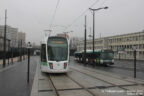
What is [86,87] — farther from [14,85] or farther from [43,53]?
[43,53]

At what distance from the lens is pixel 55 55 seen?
1367cm

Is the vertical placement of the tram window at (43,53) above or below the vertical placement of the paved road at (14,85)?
above

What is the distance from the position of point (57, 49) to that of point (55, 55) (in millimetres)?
590

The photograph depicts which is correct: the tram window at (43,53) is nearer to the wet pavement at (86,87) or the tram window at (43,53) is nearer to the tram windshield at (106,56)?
the wet pavement at (86,87)

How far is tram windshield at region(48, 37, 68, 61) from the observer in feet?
44.7

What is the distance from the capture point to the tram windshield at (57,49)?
13633 mm

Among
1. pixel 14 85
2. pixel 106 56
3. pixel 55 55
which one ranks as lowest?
pixel 14 85

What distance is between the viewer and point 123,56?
66188mm

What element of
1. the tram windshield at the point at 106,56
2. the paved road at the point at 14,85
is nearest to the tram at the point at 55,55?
the paved road at the point at 14,85

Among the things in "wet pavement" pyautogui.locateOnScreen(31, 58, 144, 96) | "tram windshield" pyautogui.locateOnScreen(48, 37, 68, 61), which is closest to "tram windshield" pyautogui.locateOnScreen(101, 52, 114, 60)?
"tram windshield" pyautogui.locateOnScreen(48, 37, 68, 61)

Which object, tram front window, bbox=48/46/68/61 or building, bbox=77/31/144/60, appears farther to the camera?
building, bbox=77/31/144/60

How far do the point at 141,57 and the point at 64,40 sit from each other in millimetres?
50283

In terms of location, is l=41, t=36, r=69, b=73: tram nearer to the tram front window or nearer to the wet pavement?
the tram front window

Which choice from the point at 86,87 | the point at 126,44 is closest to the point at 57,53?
the point at 86,87
